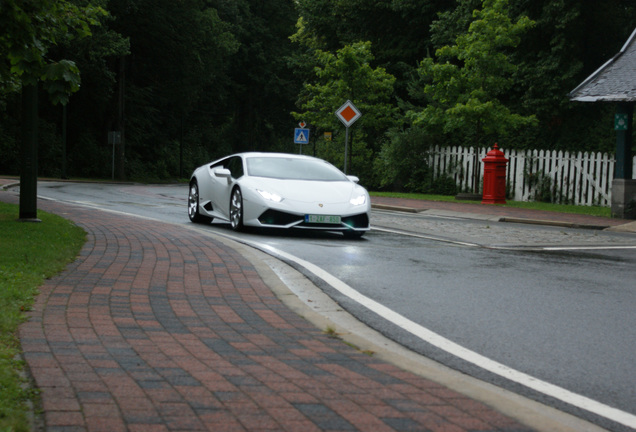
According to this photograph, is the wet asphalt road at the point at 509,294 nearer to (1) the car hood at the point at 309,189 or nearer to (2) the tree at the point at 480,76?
(1) the car hood at the point at 309,189

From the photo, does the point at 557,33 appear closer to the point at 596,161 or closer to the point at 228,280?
the point at 596,161

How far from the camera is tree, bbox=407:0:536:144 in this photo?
88.7 ft

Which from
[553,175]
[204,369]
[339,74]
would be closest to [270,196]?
[204,369]

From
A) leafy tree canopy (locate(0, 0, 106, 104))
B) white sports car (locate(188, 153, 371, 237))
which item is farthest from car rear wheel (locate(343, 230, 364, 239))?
leafy tree canopy (locate(0, 0, 106, 104))

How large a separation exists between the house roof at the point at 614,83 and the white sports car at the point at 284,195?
345 inches

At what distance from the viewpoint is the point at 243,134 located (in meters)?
74.9

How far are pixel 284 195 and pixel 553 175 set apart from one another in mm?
16179

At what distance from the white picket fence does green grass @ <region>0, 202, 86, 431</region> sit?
17308mm

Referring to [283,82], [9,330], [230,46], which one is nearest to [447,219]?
[9,330]

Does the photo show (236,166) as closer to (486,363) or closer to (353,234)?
(353,234)

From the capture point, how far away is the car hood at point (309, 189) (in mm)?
12789

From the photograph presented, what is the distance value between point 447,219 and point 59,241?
33.8ft

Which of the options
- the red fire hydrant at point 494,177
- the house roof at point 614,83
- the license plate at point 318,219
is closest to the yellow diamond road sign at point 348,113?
the red fire hydrant at point 494,177

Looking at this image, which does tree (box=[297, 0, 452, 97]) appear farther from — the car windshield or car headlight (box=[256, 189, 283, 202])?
car headlight (box=[256, 189, 283, 202])
